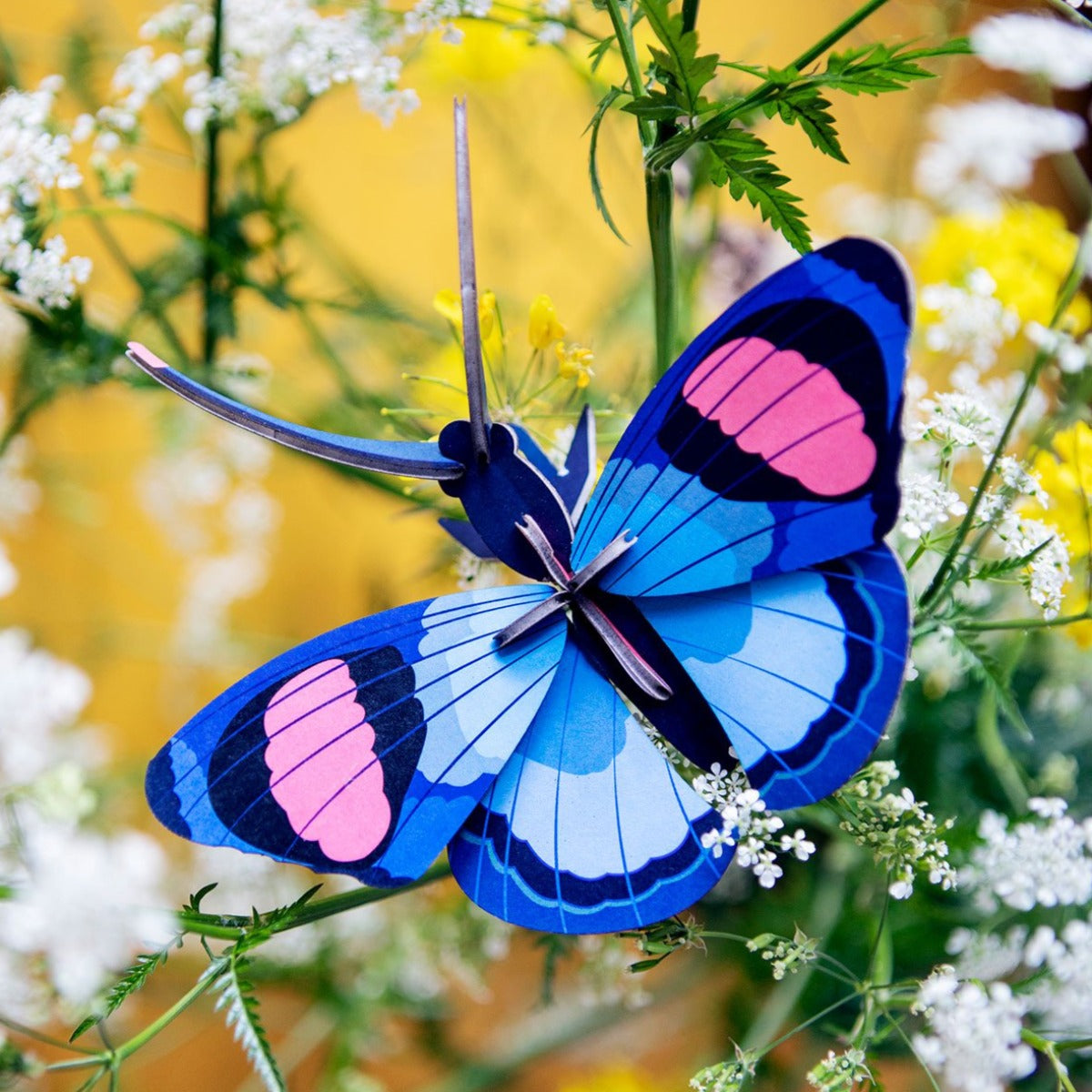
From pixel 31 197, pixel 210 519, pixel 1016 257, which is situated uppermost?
pixel 210 519

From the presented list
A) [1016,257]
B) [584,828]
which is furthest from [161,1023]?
[1016,257]

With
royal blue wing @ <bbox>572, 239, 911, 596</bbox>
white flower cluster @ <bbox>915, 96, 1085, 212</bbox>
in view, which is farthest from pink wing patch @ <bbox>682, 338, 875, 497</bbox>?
white flower cluster @ <bbox>915, 96, 1085, 212</bbox>

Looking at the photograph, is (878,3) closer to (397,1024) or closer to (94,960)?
(94,960)

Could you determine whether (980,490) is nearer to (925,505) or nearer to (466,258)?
(925,505)

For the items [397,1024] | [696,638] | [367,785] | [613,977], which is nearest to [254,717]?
[367,785]

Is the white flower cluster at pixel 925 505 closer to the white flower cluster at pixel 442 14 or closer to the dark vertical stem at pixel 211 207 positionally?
the white flower cluster at pixel 442 14

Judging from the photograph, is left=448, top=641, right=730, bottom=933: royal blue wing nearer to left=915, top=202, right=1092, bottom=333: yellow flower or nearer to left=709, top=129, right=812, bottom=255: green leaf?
left=709, top=129, right=812, bottom=255: green leaf

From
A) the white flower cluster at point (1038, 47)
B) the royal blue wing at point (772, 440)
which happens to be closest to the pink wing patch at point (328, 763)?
the royal blue wing at point (772, 440)
